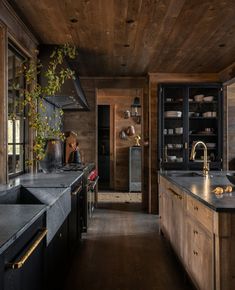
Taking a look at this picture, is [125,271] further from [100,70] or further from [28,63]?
[100,70]

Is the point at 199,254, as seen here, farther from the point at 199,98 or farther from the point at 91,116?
the point at 91,116

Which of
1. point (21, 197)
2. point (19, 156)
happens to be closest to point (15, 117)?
point (19, 156)

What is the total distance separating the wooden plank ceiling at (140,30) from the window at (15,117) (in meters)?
0.44

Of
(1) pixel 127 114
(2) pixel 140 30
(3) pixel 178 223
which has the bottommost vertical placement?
(3) pixel 178 223

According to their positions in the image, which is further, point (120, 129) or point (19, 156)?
point (120, 129)

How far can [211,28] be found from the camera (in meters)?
3.61

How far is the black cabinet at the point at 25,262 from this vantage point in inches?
48.9

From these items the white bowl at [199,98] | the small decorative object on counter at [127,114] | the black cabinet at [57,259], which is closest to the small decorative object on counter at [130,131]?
the small decorative object on counter at [127,114]

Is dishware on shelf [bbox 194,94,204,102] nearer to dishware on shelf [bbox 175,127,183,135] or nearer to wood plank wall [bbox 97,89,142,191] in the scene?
dishware on shelf [bbox 175,127,183,135]

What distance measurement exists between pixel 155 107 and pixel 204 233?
3.93 m

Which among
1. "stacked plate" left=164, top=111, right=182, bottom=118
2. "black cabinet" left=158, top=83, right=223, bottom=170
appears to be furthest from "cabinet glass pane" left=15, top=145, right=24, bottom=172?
"stacked plate" left=164, top=111, right=182, bottom=118

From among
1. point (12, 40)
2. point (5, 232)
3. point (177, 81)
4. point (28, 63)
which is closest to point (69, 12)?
point (12, 40)

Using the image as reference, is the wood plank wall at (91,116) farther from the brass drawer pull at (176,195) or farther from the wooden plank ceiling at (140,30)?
the brass drawer pull at (176,195)

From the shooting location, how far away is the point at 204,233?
86.0 inches
